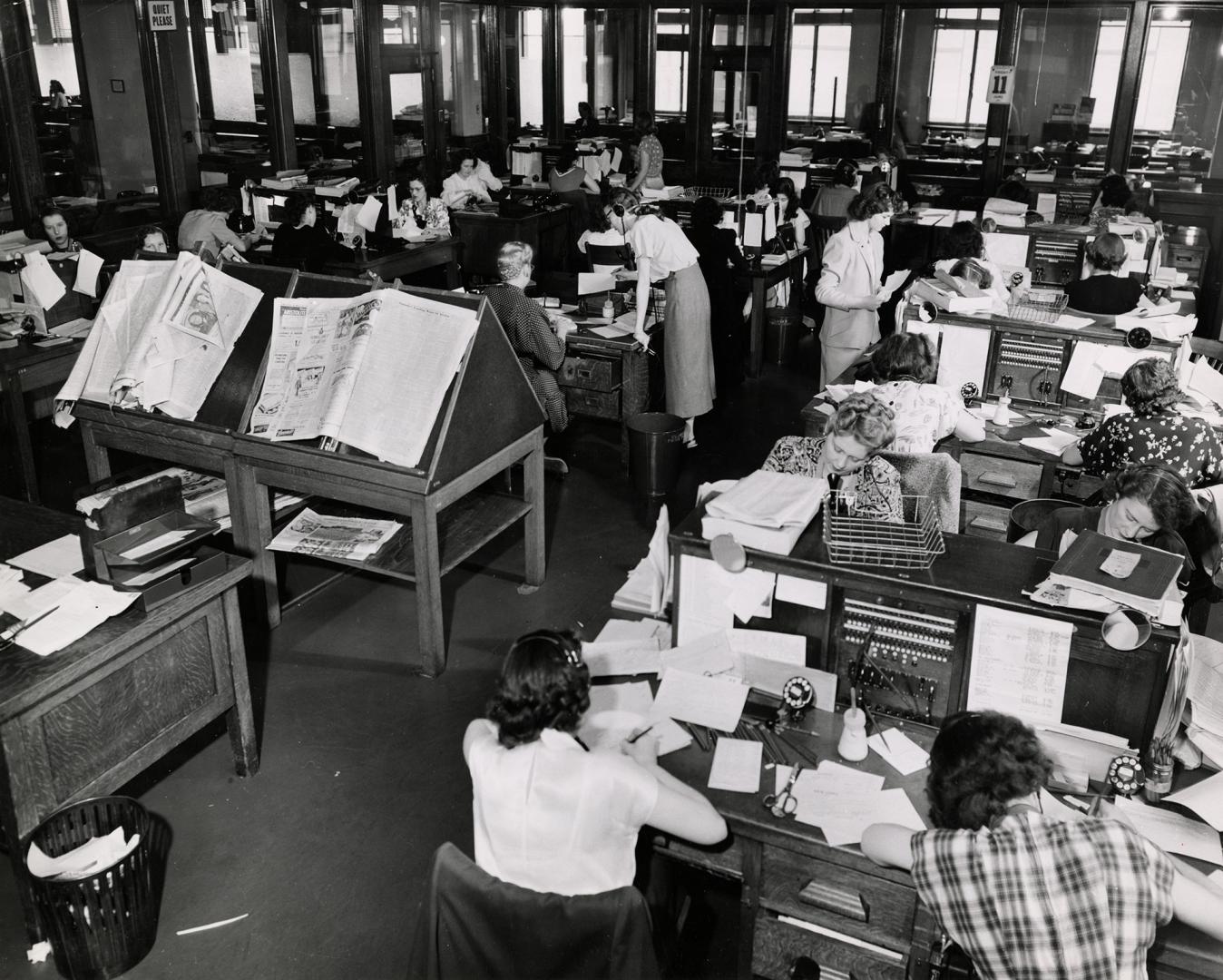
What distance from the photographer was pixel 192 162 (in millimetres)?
11242

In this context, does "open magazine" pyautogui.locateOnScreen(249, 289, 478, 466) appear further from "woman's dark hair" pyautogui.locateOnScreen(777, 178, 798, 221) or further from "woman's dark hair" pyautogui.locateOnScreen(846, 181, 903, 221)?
"woman's dark hair" pyautogui.locateOnScreen(777, 178, 798, 221)

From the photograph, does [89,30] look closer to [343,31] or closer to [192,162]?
[192,162]

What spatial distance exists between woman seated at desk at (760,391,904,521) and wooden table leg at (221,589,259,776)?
2.00 meters

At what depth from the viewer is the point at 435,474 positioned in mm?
4336

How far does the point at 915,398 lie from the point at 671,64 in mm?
11887

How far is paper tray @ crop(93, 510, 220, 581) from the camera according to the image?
11.0 ft

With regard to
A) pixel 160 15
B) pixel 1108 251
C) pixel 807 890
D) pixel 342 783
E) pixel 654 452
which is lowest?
pixel 342 783

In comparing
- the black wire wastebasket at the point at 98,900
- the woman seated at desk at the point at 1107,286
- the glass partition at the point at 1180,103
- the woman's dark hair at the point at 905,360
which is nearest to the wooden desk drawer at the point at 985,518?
the woman's dark hair at the point at 905,360

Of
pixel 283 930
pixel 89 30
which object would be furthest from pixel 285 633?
pixel 89 30

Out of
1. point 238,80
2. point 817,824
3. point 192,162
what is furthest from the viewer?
point 238,80

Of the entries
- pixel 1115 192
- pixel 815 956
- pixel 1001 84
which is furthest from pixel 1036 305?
pixel 1001 84

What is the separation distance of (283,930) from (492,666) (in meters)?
1.66

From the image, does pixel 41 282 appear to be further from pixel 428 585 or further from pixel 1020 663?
pixel 1020 663

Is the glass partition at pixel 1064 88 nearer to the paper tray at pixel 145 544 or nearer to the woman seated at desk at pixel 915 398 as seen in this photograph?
the woman seated at desk at pixel 915 398
